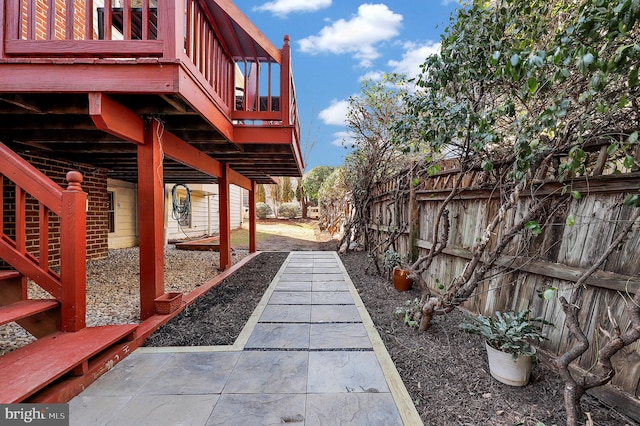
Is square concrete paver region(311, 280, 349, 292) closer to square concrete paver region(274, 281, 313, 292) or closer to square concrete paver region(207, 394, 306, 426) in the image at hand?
square concrete paver region(274, 281, 313, 292)

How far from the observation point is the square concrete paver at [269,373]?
6.59ft

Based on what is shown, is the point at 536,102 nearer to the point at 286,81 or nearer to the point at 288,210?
the point at 286,81

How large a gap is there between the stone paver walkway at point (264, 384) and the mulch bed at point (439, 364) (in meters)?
0.14

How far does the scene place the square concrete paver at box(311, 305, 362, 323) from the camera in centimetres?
326

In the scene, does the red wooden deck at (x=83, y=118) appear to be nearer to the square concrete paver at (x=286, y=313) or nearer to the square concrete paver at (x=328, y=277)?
the square concrete paver at (x=286, y=313)

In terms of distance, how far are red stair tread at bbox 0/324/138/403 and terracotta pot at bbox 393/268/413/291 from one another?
332 cm

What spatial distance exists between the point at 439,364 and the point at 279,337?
1.41 metres

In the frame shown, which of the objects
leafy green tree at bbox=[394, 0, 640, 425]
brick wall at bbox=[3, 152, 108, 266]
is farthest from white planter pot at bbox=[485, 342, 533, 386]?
brick wall at bbox=[3, 152, 108, 266]

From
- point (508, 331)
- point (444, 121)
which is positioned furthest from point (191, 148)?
point (508, 331)

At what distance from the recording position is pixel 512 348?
200 cm

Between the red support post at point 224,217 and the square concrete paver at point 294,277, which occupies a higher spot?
the red support post at point 224,217

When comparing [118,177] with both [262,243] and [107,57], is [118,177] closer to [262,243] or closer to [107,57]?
[262,243]

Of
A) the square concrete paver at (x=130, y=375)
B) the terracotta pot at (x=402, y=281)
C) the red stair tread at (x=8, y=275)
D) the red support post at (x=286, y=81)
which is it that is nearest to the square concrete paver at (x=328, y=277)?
the terracotta pot at (x=402, y=281)

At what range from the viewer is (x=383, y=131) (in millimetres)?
5832
